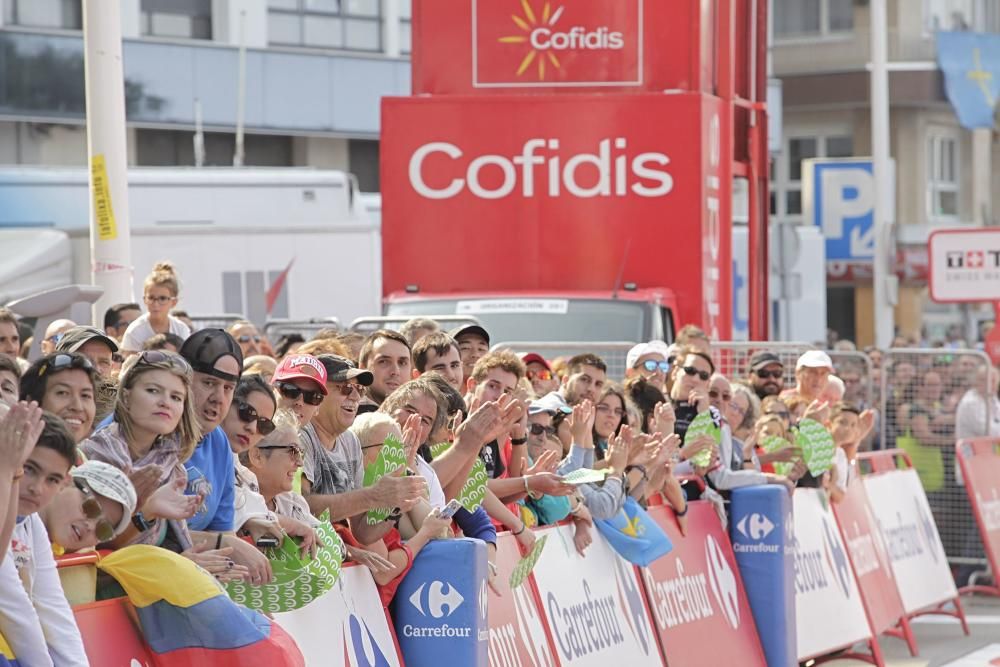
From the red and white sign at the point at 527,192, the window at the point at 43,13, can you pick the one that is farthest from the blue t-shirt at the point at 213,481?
the window at the point at 43,13

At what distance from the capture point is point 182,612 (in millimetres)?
5879

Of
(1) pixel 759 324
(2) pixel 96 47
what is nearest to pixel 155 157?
(1) pixel 759 324

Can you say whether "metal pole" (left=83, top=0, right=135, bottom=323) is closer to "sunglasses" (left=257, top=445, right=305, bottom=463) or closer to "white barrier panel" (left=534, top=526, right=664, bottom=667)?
"white barrier panel" (left=534, top=526, right=664, bottom=667)

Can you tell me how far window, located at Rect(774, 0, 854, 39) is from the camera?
171ft

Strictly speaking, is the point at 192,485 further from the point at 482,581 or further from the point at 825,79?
the point at 825,79

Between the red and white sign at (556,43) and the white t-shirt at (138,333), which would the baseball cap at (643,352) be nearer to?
the white t-shirt at (138,333)

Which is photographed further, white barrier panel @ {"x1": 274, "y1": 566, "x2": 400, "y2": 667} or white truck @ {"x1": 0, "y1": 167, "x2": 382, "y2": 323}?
white truck @ {"x1": 0, "y1": 167, "x2": 382, "y2": 323}

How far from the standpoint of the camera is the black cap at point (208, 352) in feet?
22.1

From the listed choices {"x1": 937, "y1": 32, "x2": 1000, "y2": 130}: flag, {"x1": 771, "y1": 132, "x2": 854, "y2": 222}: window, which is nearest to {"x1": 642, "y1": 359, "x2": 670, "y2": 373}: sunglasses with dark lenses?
{"x1": 937, "y1": 32, "x2": 1000, "y2": 130}: flag

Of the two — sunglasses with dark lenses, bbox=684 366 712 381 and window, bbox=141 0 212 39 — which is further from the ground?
window, bbox=141 0 212 39

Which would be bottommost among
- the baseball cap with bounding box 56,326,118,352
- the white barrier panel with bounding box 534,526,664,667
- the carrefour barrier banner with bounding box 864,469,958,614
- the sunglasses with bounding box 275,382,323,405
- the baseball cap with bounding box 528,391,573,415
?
the carrefour barrier banner with bounding box 864,469,958,614

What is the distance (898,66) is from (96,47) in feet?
129

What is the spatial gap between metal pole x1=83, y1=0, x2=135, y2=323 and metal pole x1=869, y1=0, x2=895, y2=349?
796 inches

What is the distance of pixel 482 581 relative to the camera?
7473mm
